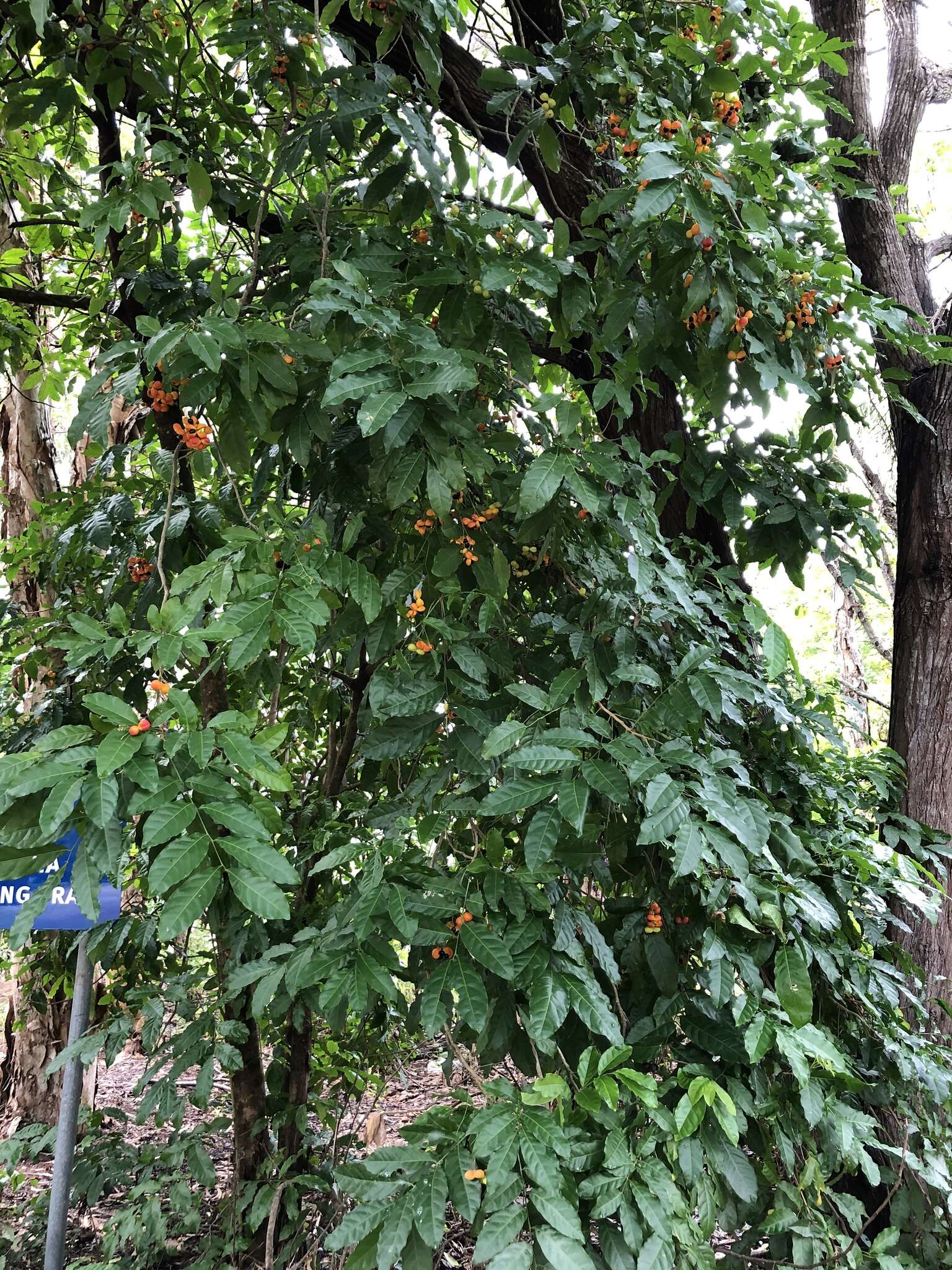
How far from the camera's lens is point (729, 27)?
1452mm

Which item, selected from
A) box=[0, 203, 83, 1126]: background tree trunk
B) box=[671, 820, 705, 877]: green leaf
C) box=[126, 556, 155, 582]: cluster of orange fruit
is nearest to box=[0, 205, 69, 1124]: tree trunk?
box=[0, 203, 83, 1126]: background tree trunk

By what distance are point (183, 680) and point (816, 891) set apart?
1276 mm

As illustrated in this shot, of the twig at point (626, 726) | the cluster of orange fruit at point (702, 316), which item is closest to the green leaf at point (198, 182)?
the cluster of orange fruit at point (702, 316)

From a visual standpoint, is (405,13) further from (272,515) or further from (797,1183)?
(797,1183)

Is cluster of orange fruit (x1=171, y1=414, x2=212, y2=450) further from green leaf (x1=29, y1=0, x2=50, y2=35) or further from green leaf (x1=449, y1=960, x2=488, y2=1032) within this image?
green leaf (x1=449, y1=960, x2=488, y2=1032)

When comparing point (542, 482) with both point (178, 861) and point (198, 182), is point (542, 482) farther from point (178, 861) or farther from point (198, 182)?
point (198, 182)

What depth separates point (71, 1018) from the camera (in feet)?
5.33

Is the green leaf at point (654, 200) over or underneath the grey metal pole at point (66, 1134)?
over

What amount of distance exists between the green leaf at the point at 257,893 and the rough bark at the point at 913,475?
162 cm

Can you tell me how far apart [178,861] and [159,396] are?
36.9 inches

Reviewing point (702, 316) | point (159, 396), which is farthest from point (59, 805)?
point (702, 316)

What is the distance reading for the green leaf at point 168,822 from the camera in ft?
2.92

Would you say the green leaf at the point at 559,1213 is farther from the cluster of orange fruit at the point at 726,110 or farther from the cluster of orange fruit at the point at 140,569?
the cluster of orange fruit at the point at 726,110

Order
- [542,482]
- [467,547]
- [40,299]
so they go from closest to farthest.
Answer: [542,482] → [467,547] → [40,299]
